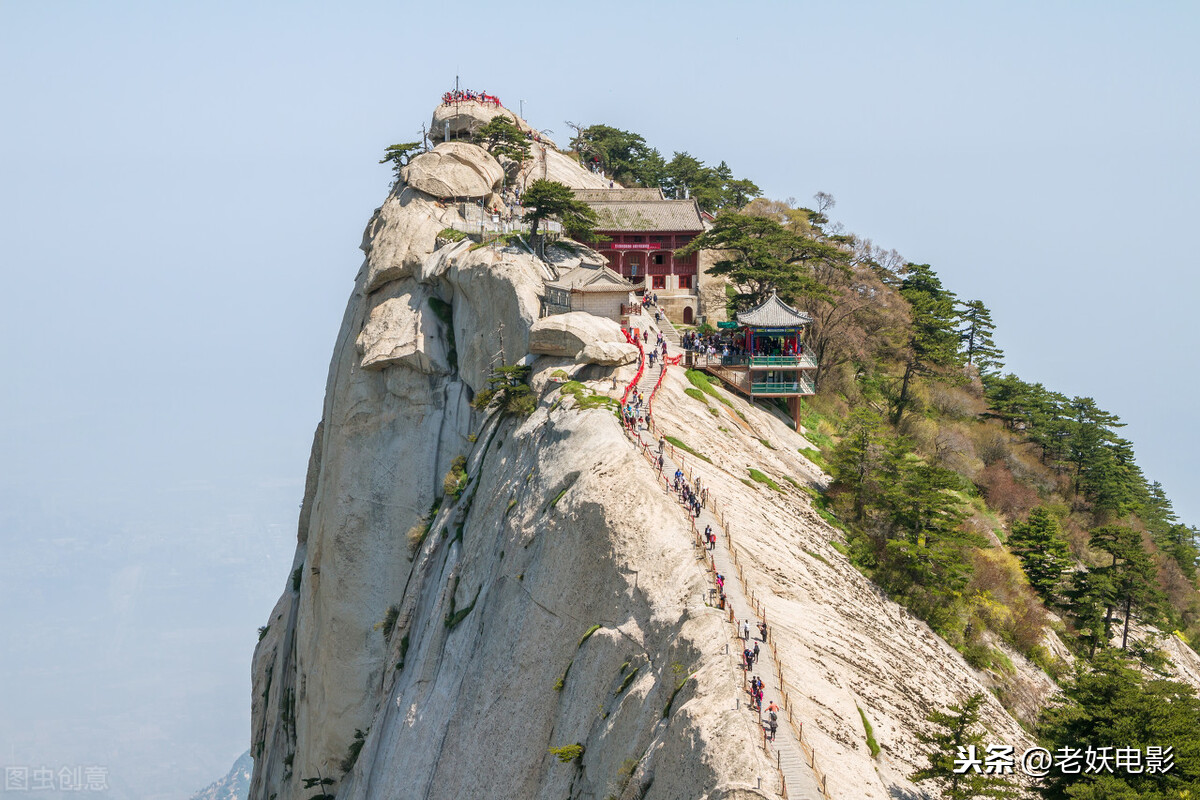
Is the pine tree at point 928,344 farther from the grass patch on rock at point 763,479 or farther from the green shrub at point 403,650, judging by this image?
the green shrub at point 403,650

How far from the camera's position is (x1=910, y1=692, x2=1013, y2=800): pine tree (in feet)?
89.9

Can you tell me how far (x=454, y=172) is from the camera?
7231cm

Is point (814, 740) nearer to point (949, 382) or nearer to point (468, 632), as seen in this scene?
point (468, 632)

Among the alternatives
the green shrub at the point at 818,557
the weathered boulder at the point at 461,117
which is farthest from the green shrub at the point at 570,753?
the weathered boulder at the point at 461,117

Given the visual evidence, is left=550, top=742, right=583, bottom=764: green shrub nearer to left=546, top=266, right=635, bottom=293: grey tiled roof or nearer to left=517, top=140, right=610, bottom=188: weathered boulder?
left=546, top=266, right=635, bottom=293: grey tiled roof

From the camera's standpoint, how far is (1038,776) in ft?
94.5

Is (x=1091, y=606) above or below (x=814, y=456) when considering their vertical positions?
below

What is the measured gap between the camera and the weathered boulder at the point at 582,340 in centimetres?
4747

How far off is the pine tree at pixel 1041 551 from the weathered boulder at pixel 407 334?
3321 centimetres

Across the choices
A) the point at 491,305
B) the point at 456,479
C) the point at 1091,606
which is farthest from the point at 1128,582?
the point at 491,305

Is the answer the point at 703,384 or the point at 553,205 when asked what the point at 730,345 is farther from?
the point at 553,205

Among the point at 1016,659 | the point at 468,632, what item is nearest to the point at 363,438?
the point at 468,632

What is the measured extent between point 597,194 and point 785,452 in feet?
110

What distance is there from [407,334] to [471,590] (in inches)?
926
